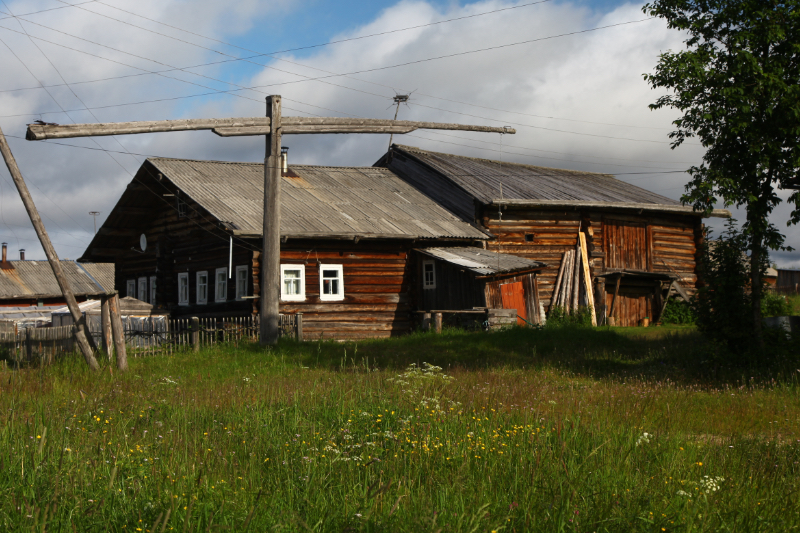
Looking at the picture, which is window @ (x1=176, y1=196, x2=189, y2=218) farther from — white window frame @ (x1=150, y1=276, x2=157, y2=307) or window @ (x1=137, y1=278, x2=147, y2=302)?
window @ (x1=137, y1=278, x2=147, y2=302)

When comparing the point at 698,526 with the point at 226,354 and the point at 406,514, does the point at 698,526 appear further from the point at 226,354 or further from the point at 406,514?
the point at 226,354

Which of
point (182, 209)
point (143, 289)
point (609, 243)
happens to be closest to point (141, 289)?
point (143, 289)

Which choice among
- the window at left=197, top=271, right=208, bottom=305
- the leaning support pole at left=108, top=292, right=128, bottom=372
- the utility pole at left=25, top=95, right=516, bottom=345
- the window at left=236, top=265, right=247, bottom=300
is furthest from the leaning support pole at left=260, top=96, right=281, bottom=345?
the window at left=197, top=271, right=208, bottom=305

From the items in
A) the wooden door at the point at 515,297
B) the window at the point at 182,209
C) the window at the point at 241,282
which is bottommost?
the wooden door at the point at 515,297

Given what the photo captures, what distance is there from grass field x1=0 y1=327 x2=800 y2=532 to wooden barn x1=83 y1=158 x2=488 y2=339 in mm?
11175

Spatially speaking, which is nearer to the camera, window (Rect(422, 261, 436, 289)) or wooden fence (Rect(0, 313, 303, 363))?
wooden fence (Rect(0, 313, 303, 363))

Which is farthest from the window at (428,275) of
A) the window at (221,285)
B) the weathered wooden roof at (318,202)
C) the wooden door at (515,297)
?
the window at (221,285)

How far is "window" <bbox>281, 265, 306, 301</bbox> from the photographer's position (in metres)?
21.3

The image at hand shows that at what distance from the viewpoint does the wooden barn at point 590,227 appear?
25.1 meters

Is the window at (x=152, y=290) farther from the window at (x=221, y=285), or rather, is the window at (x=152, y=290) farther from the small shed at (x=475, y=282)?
the small shed at (x=475, y=282)

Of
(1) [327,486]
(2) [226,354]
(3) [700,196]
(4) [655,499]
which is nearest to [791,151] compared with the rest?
(3) [700,196]

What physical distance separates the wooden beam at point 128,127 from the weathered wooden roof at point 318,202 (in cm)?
430

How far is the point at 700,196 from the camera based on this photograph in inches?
457

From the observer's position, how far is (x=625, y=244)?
2619 cm
